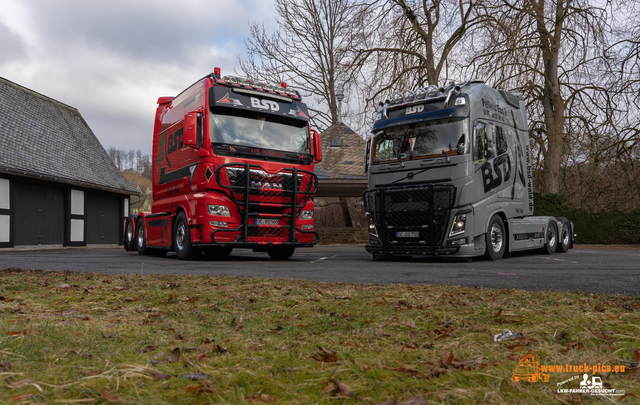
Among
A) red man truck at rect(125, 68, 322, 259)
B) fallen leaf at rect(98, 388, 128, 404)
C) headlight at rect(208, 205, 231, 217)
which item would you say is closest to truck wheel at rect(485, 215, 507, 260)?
red man truck at rect(125, 68, 322, 259)

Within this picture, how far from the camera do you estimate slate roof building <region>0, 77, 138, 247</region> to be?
18.5m

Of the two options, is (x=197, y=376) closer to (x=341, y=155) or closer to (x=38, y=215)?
(x=38, y=215)

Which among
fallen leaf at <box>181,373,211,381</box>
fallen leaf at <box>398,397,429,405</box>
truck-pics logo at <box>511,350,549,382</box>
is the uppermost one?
fallen leaf at <box>181,373,211,381</box>

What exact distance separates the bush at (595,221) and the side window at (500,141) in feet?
33.2

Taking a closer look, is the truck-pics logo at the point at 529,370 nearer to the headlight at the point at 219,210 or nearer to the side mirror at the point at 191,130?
the headlight at the point at 219,210

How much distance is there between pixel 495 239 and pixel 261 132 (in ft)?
18.7

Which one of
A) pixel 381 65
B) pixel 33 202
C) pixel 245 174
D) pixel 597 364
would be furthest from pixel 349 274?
pixel 33 202

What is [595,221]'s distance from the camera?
21.0 meters

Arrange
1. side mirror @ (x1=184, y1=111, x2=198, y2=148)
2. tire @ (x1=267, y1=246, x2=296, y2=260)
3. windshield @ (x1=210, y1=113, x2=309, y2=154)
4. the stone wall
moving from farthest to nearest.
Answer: the stone wall, tire @ (x1=267, y1=246, x2=296, y2=260), windshield @ (x1=210, y1=113, x2=309, y2=154), side mirror @ (x1=184, y1=111, x2=198, y2=148)

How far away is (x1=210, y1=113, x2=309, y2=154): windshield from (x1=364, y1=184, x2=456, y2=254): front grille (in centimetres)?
205

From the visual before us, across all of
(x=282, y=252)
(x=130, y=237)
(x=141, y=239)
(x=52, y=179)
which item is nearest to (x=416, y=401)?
(x=282, y=252)

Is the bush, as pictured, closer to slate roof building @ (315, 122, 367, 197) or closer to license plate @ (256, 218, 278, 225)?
slate roof building @ (315, 122, 367, 197)

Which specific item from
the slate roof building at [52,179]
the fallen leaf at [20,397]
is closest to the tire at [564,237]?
the fallen leaf at [20,397]

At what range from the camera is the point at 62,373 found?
208cm
